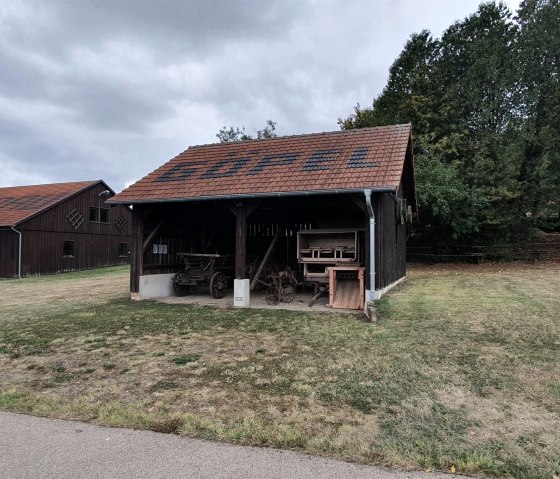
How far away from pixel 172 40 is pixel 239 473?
41.1 ft

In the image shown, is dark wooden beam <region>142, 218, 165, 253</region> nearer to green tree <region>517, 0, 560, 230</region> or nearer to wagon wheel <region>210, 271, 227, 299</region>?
wagon wheel <region>210, 271, 227, 299</region>

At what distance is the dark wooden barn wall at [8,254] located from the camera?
22469 millimetres

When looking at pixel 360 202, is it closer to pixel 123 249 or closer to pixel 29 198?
pixel 29 198

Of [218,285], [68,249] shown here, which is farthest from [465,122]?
[68,249]

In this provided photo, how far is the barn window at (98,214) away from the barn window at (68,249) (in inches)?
88.8

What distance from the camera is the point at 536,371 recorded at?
15.6ft

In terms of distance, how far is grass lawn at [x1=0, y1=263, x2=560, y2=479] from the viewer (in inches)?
126

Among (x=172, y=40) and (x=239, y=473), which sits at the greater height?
(x=172, y=40)

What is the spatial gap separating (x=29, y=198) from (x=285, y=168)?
72.6 ft

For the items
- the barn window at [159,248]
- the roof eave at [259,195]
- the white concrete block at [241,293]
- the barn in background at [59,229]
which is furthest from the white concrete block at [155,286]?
the barn in background at [59,229]

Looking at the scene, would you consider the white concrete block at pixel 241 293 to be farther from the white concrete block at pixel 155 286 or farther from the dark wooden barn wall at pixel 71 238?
the dark wooden barn wall at pixel 71 238

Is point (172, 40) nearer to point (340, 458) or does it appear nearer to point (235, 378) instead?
point (235, 378)

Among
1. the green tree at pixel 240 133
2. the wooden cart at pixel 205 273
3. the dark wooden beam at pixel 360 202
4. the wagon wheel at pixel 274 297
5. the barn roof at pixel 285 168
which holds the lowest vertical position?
the wagon wheel at pixel 274 297

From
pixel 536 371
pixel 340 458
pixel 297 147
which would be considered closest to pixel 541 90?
pixel 297 147
